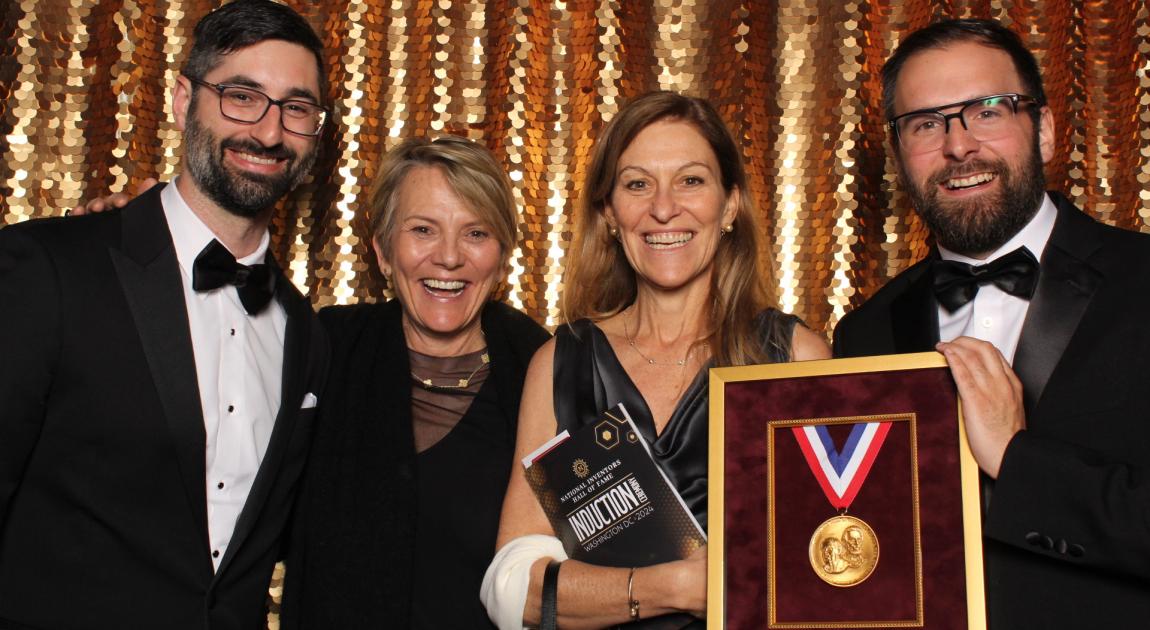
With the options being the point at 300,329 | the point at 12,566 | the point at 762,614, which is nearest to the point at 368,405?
the point at 300,329

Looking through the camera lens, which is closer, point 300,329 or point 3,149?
point 300,329

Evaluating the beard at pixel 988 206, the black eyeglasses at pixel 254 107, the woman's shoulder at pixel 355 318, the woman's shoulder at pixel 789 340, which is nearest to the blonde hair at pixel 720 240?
the woman's shoulder at pixel 789 340

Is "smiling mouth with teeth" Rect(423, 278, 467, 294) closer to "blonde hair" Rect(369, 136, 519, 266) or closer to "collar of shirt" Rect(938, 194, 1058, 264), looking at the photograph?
"blonde hair" Rect(369, 136, 519, 266)

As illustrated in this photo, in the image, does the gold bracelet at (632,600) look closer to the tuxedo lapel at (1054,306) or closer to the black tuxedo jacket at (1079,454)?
the black tuxedo jacket at (1079,454)

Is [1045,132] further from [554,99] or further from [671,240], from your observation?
[554,99]

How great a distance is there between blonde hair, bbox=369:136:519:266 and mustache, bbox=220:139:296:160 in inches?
9.3

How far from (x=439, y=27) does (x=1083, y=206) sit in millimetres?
1287

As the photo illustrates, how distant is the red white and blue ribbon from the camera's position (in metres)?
1.24

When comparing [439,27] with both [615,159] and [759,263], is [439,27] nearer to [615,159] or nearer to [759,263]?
[615,159]

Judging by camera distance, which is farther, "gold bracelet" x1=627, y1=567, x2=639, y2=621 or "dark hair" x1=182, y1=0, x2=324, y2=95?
"dark hair" x1=182, y1=0, x2=324, y2=95

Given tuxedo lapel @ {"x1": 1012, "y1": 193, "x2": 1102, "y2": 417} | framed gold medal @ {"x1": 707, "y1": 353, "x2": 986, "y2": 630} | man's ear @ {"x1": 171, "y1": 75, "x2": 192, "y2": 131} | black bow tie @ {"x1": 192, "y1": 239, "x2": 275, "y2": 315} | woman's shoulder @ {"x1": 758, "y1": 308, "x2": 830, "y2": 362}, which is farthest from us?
man's ear @ {"x1": 171, "y1": 75, "x2": 192, "y2": 131}

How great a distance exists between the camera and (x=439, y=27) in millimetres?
2172

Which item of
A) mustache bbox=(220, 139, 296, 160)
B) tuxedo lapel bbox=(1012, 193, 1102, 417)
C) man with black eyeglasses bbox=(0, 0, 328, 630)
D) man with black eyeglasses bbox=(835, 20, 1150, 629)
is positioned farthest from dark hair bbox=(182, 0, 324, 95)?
tuxedo lapel bbox=(1012, 193, 1102, 417)

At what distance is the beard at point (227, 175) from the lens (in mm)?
1716
